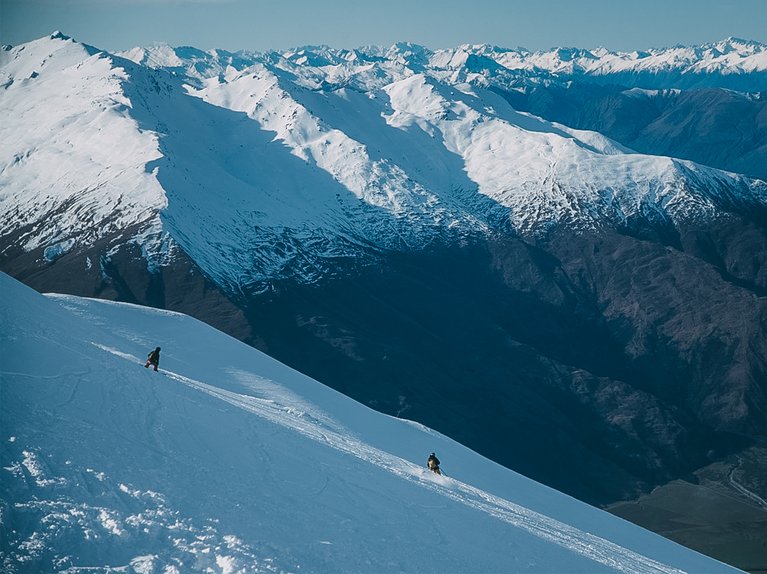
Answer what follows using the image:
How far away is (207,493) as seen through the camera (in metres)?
23.0

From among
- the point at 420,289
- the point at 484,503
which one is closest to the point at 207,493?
the point at 484,503

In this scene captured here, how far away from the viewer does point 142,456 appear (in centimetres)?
2417

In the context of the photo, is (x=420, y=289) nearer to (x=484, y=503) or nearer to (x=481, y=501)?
(x=481, y=501)

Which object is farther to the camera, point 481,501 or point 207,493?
point 481,501

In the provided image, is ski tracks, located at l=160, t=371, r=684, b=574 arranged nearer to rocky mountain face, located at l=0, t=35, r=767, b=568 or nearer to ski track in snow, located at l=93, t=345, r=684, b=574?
ski track in snow, located at l=93, t=345, r=684, b=574

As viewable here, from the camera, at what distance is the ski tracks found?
31.6m

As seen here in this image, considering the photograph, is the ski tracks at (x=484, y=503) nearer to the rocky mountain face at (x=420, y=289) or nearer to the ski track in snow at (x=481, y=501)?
the ski track in snow at (x=481, y=501)

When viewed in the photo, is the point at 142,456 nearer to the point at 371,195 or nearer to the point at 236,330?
the point at 236,330

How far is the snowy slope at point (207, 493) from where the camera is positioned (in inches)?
771

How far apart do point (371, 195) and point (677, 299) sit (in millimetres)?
72779

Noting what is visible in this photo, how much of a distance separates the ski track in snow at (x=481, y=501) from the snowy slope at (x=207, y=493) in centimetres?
15

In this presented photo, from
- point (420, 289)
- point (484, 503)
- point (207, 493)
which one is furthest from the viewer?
point (420, 289)

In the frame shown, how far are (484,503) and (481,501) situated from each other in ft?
0.79

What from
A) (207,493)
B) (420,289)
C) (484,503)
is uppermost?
(420,289)
